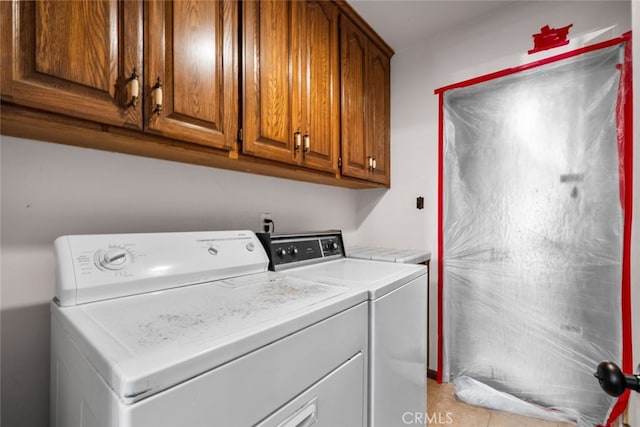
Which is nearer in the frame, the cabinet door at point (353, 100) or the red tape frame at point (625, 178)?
the red tape frame at point (625, 178)

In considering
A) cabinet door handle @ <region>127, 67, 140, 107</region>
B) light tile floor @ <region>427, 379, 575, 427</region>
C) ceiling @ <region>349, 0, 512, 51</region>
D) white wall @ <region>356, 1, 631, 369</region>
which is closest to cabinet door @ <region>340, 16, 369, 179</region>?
ceiling @ <region>349, 0, 512, 51</region>

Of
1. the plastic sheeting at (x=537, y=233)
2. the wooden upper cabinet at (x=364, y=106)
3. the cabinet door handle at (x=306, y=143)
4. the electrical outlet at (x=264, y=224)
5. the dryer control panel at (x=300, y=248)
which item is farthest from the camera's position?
the wooden upper cabinet at (x=364, y=106)

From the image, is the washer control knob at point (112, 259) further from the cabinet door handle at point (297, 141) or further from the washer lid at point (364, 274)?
the cabinet door handle at point (297, 141)

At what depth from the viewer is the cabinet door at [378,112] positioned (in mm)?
2094

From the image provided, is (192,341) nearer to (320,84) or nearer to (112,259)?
(112,259)

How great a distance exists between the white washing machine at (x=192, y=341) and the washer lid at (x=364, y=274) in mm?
87

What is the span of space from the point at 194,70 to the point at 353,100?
3.73 ft

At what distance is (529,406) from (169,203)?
7.96ft

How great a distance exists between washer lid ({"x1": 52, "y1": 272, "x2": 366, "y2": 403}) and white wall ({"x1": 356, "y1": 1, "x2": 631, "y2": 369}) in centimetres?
149

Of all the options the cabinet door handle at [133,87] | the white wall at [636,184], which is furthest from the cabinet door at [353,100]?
the white wall at [636,184]

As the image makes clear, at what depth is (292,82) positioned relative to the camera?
4.66 feet

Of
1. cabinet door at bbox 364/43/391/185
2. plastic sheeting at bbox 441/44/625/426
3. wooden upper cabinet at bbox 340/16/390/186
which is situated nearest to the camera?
plastic sheeting at bbox 441/44/625/426

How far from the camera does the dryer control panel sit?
1.37 meters

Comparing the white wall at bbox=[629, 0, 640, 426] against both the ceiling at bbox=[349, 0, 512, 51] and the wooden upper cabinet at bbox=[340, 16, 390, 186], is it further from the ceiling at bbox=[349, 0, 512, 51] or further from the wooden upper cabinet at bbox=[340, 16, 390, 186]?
the ceiling at bbox=[349, 0, 512, 51]
